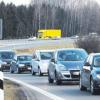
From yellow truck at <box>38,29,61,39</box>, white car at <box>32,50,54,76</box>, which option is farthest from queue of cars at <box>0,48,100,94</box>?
yellow truck at <box>38,29,61,39</box>

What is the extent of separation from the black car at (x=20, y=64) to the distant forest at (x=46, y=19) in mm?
105761

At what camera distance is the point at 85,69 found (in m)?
22.3

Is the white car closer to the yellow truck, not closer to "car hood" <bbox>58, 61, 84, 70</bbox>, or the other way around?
"car hood" <bbox>58, 61, 84, 70</bbox>

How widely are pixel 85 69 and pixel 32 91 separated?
2.31 meters

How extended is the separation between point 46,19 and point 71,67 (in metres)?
135

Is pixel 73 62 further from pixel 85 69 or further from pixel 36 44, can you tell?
pixel 36 44

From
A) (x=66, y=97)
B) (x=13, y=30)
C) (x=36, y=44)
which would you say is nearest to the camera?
(x=66, y=97)

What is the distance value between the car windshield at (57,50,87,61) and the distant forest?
121944 mm

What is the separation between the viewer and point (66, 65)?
2642 centimetres

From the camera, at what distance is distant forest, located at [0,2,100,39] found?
499 ft

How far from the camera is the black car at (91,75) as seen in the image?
2053 cm

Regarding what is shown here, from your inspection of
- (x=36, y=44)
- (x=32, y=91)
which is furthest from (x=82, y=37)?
(x=32, y=91)

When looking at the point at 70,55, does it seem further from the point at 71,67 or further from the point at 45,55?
the point at 45,55

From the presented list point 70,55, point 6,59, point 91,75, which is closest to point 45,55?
point 70,55
